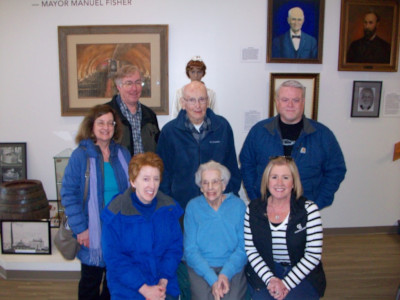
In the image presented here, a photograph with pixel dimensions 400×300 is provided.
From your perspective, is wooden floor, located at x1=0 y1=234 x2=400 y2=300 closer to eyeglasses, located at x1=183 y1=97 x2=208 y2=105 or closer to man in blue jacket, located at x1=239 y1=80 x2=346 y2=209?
man in blue jacket, located at x1=239 y1=80 x2=346 y2=209

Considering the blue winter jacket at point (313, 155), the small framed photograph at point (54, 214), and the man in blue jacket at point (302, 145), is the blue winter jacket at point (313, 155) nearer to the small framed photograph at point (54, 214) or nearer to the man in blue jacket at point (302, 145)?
the man in blue jacket at point (302, 145)

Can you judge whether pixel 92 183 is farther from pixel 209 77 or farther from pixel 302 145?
pixel 209 77

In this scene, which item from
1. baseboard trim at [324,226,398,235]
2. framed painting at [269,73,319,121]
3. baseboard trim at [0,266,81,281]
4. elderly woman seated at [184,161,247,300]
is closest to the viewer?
elderly woman seated at [184,161,247,300]

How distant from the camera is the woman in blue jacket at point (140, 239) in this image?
6.01 feet

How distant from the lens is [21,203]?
3188mm

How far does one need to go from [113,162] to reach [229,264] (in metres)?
0.93

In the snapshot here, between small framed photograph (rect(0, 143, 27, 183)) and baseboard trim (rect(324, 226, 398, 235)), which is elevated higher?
small framed photograph (rect(0, 143, 27, 183))

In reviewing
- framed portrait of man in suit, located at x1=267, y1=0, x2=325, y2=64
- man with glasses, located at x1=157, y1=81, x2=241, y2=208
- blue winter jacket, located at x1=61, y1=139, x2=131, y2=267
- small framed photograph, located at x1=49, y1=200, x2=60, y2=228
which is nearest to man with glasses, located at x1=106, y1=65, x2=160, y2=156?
man with glasses, located at x1=157, y1=81, x2=241, y2=208

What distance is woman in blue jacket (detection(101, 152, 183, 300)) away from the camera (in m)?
1.83

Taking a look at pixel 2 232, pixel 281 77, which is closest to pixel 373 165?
pixel 281 77

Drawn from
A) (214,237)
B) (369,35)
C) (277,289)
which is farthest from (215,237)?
(369,35)

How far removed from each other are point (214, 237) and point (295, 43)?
2.67 m

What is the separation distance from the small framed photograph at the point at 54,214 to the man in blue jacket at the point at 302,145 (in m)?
2.42

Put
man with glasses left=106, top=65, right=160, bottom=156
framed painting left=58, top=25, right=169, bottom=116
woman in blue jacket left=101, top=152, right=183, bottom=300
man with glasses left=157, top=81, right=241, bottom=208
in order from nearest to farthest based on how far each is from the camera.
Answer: woman in blue jacket left=101, top=152, right=183, bottom=300
man with glasses left=157, top=81, right=241, bottom=208
man with glasses left=106, top=65, right=160, bottom=156
framed painting left=58, top=25, right=169, bottom=116
